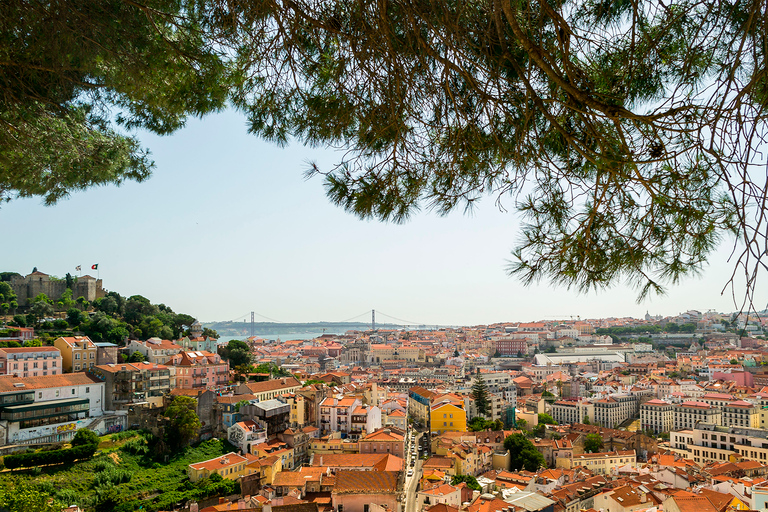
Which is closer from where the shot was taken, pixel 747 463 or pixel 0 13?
pixel 0 13

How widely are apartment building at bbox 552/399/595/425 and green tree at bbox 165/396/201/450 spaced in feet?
44.2

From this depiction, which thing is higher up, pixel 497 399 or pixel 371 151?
pixel 371 151

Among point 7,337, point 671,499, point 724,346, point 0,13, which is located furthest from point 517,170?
point 724,346

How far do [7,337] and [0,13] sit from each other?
1468cm

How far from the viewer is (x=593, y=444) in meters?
14.2

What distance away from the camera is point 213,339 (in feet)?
58.8

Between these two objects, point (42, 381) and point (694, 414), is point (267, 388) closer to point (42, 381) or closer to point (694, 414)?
point (42, 381)

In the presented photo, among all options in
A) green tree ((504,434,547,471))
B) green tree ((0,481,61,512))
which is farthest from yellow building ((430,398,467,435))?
green tree ((0,481,61,512))

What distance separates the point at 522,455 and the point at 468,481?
8.33 ft

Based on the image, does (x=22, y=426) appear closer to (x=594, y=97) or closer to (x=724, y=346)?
(x=594, y=97)

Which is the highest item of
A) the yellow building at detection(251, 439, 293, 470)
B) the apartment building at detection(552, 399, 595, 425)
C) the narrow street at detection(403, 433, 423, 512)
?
the yellow building at detection(251, 439, 293, 470)

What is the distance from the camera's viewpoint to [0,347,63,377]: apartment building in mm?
11430

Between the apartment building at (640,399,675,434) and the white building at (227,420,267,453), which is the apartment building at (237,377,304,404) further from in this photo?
the apartment building at (640,399,675,434)

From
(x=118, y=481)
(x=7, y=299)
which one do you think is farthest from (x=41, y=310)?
(x=118, y=481)
